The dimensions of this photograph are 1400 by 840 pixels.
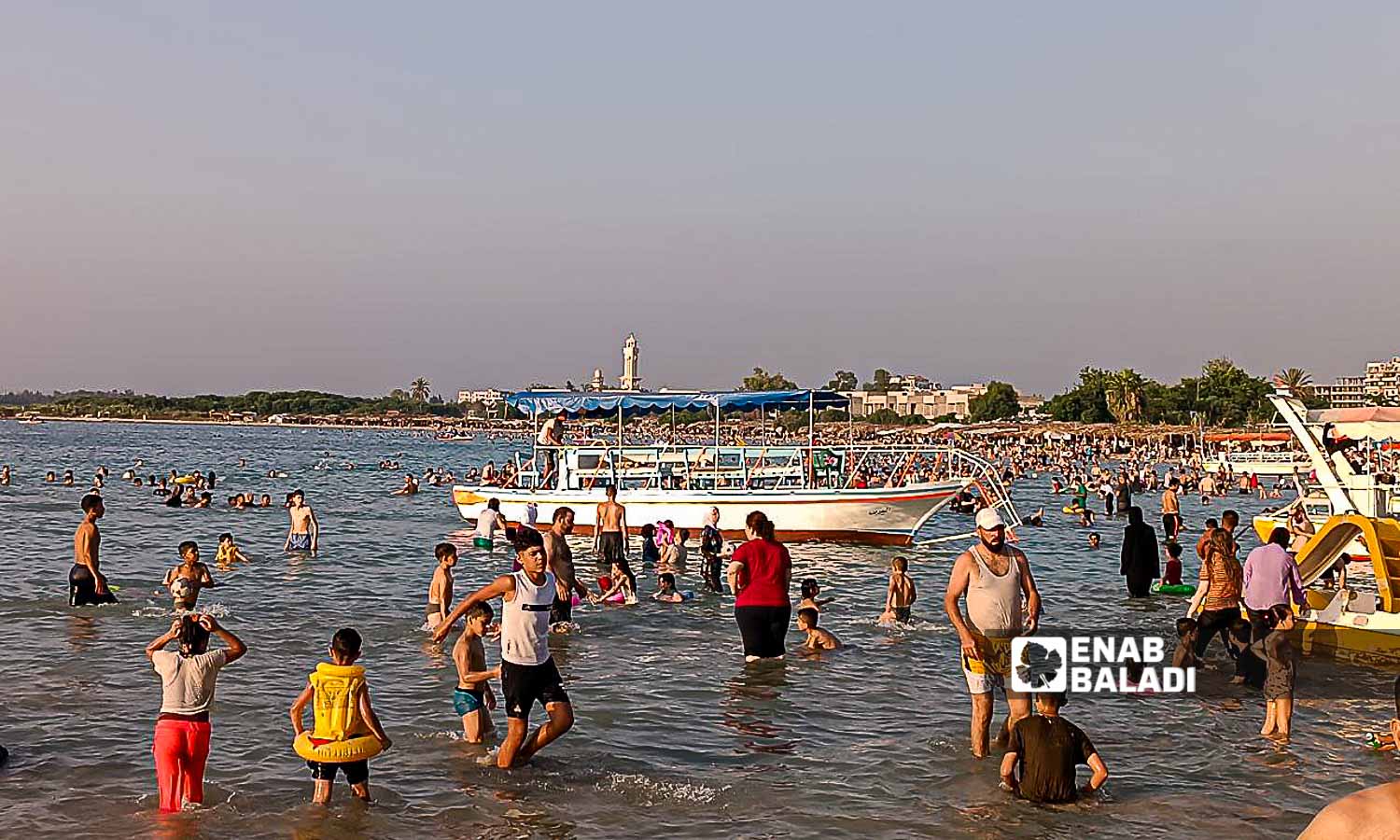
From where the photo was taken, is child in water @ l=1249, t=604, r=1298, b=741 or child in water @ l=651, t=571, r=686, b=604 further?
child in water @ l=651, t=571, r=686, b=604

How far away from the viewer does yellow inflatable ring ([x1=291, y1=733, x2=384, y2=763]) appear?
26.0ft

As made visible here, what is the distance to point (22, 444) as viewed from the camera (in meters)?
114

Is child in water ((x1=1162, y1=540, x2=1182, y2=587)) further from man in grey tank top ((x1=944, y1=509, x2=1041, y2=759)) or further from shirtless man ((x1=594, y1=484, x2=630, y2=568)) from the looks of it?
man in grey tank top ((x1=944, y1=509, x2=1041, y2=759))

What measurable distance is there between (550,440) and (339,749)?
74.4ft

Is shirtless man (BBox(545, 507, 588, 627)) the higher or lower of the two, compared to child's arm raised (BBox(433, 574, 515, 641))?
lower

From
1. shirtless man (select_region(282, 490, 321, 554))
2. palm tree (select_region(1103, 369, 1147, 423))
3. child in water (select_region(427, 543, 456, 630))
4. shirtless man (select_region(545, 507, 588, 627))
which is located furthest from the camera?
palm tree (select_region(1103, 369, 1147, 423))

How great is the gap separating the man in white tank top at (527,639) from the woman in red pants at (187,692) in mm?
1654

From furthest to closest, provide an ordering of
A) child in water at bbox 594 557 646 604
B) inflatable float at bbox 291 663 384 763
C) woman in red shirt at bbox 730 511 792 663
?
1. child in water at bbox 594 557 646 604
2. woman in red shirt at bbox 730 511 792 663
3. inflatable float at bbox 291 663 384 763

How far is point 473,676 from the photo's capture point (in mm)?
9883

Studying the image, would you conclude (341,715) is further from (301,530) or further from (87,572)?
(301,530)

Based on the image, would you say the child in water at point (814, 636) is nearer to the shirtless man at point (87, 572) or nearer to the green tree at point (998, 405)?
the shirtless man at point (87, 572)

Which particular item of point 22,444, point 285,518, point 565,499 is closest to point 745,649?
point 565,499

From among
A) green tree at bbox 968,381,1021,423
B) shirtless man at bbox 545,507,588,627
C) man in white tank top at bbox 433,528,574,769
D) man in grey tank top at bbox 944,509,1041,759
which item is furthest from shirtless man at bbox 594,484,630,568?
green tree at bbox 968,381,1021,423

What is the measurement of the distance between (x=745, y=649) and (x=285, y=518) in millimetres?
27082
